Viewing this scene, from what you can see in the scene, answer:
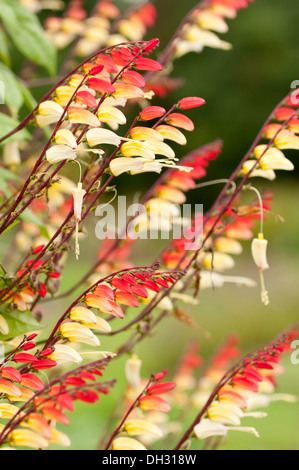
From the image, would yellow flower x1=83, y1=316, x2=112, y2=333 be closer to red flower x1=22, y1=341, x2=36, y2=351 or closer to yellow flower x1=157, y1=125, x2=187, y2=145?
red flower x1=22, y1=341, x2=36, y2=351

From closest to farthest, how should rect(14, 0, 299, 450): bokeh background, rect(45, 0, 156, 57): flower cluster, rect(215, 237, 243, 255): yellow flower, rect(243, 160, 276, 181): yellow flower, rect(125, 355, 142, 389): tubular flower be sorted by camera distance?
rect(243, 160, 276, 181): yellow flower, rect(125, 355, 142, 389): tubular flower, rect(215, 237, 243, 255): yellow flower, rect(45, 0, 156, 57): flower cluster, rect(14, 0, 299, 450): bokeh background

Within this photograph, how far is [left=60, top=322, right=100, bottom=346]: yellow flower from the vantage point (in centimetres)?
91

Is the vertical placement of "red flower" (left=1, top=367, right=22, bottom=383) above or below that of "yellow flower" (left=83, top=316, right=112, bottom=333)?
below

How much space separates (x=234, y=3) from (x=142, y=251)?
8.12 metres

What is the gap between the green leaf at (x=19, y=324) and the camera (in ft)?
3.15

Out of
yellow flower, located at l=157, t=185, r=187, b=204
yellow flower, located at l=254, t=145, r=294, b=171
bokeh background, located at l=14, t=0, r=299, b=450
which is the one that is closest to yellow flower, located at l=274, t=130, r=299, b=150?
yellow flower, located at l=254, t=145, r=294, b=171

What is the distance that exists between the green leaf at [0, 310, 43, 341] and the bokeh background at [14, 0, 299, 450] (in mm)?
4785

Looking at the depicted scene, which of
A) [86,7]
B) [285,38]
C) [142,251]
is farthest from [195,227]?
[285,38]

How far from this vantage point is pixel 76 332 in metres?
0.91

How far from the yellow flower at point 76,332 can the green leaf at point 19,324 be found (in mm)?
68

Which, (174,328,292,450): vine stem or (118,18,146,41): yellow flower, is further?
(118,18,146,41): yellow flower

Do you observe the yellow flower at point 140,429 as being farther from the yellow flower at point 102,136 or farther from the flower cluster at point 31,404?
the yellow flower at point 102,136

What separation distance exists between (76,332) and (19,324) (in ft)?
0.33

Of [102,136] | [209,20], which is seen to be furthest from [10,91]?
[209,20]
